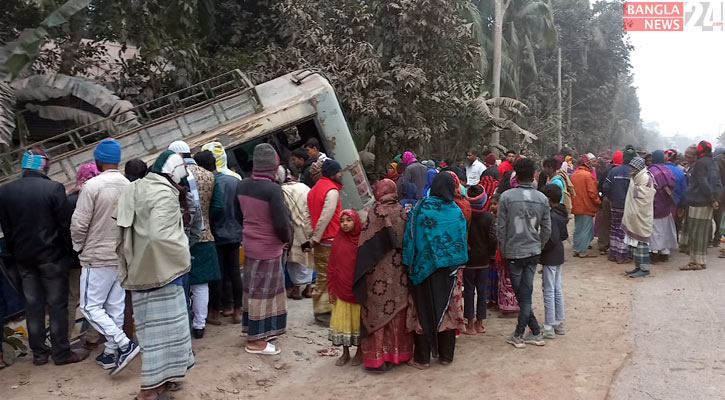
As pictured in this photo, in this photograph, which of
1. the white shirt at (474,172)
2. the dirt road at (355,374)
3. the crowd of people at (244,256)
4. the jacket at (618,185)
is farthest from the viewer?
the white shirt at (474,172)

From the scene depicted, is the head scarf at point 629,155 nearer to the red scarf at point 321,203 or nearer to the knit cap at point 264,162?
the red scarf at point 321,203

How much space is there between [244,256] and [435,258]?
1.64 metres

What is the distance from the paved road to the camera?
3.77 meters

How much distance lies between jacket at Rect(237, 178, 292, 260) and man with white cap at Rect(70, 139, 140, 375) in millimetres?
971

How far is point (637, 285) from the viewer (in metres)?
6.75

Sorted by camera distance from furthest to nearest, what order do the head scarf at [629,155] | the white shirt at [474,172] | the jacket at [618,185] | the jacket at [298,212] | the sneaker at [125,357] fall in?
1. the white shirt at [474,172]
2. the jacket at [618,185]
3. the head scarf at [629,155]
4. the jacket at [298,212]
5. the sneaker at [125,357]

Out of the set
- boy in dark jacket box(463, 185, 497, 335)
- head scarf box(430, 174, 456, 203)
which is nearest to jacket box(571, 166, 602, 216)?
boy in dark jacket box(463, 185, 497, 335)

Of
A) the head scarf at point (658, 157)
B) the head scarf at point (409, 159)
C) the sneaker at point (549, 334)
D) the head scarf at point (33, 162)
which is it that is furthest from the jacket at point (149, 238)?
the head scarf at point (658, 157)

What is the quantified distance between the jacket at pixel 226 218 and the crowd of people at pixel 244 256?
0.01 metres

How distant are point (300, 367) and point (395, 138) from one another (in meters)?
7.68

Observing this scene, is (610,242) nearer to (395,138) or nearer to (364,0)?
(395,138)

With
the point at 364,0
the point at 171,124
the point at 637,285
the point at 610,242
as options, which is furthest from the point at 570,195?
the point at 364,0

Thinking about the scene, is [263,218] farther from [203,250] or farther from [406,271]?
[406,271]

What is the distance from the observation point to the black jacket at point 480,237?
16.3 ft
